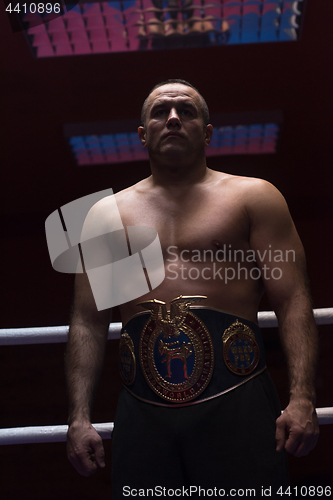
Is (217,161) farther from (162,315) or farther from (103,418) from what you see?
(103,418)

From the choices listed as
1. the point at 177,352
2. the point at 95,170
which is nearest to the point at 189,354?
the point at 177,352

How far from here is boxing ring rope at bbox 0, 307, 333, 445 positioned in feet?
3.72

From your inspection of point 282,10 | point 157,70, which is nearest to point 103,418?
point 157,70

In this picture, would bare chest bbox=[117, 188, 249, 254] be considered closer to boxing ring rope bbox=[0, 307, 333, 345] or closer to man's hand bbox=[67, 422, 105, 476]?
boxing ring rope bbox=[0, 307, 333, 345]

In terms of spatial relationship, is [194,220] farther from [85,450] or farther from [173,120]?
[85,450]

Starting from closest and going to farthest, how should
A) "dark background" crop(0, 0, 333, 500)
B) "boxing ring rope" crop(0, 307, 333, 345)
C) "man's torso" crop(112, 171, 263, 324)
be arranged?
"man's torso" crop(112, 171, 263, 324), "boxing ring rope" crop(0, 307, 333, 345), "dark background" crop(0, 0, 333, 500)

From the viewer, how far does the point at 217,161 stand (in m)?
2.00

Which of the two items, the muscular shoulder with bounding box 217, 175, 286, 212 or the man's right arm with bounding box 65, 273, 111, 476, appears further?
the muscular shoulder with bounding box 217, 175, 286, 212

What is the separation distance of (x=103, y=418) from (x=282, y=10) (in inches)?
70.8

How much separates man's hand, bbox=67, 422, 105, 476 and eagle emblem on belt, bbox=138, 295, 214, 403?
0.17 meters

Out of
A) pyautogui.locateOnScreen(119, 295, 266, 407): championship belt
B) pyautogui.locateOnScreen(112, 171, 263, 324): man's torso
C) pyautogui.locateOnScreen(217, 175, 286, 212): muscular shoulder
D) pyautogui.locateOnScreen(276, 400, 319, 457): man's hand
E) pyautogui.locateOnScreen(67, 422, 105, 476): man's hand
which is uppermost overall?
pyautogui.locateOnScreen(217, 175, 286, 212): muscular shoulder

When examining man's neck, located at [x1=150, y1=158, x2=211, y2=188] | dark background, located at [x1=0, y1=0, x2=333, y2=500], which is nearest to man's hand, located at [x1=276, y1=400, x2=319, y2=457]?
man's neck, located at [x1=150, y1=158, x2=211, y2=188]

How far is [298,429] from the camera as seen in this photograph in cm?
91

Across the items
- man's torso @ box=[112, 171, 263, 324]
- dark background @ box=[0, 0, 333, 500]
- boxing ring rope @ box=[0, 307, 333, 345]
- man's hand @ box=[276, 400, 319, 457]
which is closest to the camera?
man's hand @ box=[276, 400, 319, 457]
